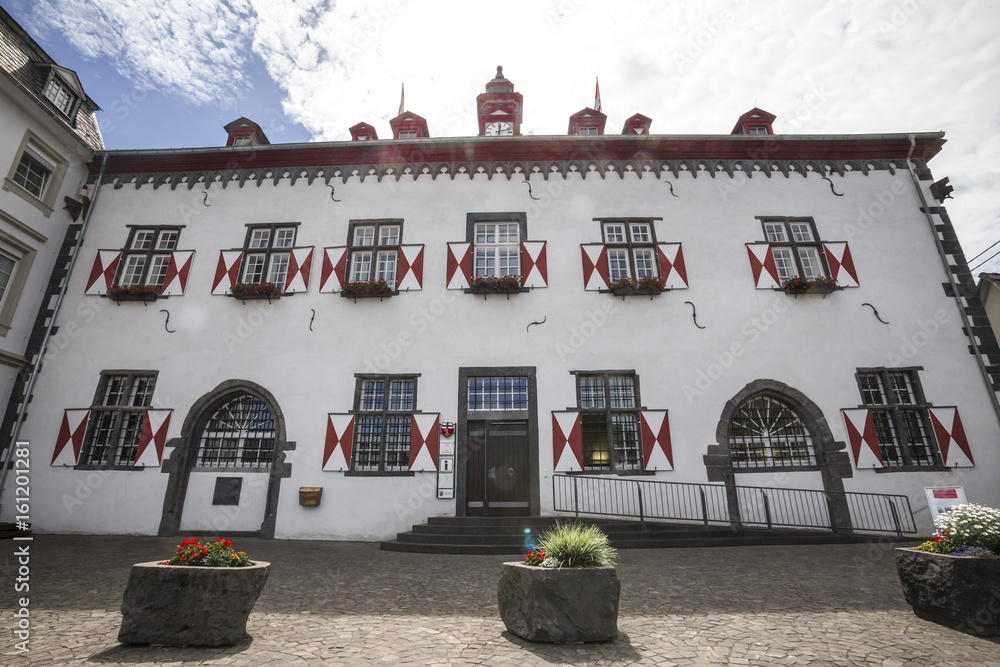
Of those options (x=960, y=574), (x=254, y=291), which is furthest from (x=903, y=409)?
(x=254, y=291)

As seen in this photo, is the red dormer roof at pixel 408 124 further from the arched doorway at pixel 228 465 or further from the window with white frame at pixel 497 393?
the arched doorway at pixel 228 465

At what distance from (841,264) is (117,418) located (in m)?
15.9

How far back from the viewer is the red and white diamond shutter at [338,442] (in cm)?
952

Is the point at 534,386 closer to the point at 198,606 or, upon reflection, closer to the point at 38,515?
the point at 198,606

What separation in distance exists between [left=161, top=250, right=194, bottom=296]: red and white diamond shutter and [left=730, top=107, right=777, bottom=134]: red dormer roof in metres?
14.1

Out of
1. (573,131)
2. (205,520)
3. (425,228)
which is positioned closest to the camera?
(205,520)

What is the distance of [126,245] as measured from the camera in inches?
448

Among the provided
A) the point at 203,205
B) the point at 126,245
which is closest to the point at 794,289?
the point at 203,205

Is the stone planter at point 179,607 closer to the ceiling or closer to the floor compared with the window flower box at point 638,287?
closer to the floor

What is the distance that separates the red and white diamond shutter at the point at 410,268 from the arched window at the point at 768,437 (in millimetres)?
7263

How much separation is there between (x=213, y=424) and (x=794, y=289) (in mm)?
12737

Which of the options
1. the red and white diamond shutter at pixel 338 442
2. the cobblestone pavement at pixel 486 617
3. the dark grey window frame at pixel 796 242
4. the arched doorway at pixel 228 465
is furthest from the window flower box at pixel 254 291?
the dark grey window frame at pixel 796 242

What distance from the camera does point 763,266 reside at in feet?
34.9

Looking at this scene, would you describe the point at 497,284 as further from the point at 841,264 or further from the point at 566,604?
the point at 841,264
